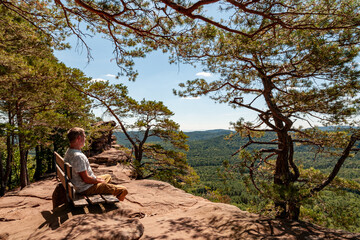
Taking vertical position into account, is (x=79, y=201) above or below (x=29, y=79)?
below

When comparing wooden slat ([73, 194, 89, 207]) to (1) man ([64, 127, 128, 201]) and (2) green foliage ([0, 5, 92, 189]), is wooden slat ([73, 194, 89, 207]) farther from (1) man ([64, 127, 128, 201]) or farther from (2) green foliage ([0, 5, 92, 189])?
(2) green foliage ([0, 5, 92, 189])

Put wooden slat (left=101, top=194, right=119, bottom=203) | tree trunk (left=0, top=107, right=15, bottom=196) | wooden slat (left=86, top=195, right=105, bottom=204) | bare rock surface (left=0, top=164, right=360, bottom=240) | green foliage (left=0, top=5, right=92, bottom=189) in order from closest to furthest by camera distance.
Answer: bare rock surface (left=0, top=164, right=360, bottom=240), wooden slat (left=86, top=195, right=105, bottom=204), wooden slat (left=101, top=194, right=119, bottom=203), green foliage (left=0, top=5, right=92, bottom=189), tree trunk (left=0, top=107, right=15, bottom=196)

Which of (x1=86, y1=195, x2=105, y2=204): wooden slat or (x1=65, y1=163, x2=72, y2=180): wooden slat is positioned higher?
(x1=65, y1=163, x2=72, y2=180): wooden slat

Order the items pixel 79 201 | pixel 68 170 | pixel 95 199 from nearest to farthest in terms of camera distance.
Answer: pixel 68 170 < pixel 79 201 < pixel 95 199

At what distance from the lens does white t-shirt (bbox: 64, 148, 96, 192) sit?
303cm

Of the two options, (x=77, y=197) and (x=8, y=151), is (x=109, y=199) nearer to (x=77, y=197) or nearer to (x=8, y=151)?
(x=77, y=197)

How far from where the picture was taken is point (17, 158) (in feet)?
62.6

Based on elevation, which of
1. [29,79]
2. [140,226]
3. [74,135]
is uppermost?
[29,79]

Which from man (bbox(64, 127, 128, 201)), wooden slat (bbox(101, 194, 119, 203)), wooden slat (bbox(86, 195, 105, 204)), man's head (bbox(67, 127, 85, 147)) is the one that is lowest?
wooden slat (bbox(101, 194, 119, 203))

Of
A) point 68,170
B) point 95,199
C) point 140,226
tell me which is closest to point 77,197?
point 95,199

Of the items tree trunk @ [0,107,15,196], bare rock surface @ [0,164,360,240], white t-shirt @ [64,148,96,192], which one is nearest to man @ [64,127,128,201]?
white t-shirt @ [64,148,96,192]

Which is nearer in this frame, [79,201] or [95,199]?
[79,201]

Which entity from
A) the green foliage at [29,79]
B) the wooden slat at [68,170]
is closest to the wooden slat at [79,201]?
the wooden slat at [68,170]

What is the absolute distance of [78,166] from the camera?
303 centimetres
